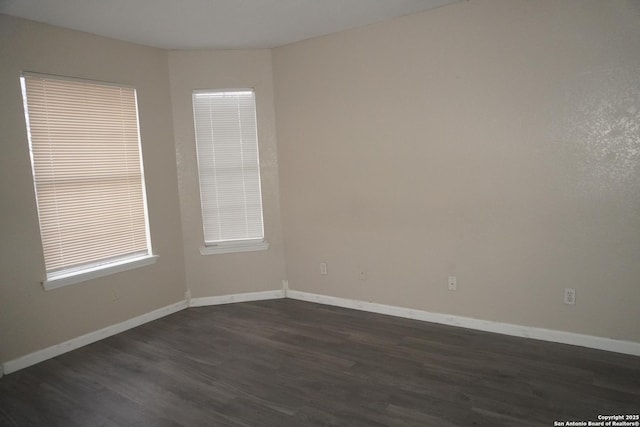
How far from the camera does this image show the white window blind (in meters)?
4.16

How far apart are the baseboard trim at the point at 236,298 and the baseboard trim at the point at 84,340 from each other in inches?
5.1

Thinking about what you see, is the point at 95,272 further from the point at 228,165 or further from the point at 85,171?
the point at 228,165

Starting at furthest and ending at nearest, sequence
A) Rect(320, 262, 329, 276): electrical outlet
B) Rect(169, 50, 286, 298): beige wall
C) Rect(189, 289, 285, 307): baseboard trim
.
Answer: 1. Rect(189, 289, 285, 307): baseboard trim
2. Rect(320, 262, 329, 276): electrical outlet
3. Rect(169, 50, 286, 298): beige wall

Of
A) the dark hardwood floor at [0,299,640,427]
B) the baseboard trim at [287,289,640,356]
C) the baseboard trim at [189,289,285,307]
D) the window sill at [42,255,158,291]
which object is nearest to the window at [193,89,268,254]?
the baseboard trim at [189,289,285,307]

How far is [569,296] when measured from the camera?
2971mm

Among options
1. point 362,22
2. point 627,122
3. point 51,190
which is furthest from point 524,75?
point 51,190

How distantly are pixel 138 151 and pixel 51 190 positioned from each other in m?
0.87

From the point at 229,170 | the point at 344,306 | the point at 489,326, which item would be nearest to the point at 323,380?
the point at 344,306

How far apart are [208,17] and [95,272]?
240 cm

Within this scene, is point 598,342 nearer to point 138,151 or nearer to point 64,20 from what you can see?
point 138,151

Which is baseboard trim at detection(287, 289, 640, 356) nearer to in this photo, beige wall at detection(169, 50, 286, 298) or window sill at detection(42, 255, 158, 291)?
beige wall at detection(169, 50, 286, 298)

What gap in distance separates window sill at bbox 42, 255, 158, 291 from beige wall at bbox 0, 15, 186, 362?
0.06 metres

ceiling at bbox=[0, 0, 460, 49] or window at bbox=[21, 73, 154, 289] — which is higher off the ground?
ceiling at bbox=[0, 0, 460, 49]

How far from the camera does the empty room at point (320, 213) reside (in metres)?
2.62
